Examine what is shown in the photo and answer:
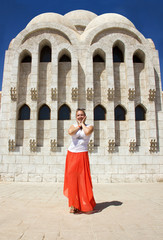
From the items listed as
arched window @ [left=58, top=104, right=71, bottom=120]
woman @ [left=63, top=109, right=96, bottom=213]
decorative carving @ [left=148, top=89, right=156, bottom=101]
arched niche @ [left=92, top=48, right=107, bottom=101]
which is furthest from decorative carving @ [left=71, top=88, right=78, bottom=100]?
woman @ [left=63, top=109, right=96, bottom=213]

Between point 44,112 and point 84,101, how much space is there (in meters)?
3.21

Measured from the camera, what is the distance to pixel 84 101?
15.0 metres

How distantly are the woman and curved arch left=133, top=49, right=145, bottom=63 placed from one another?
12476mm

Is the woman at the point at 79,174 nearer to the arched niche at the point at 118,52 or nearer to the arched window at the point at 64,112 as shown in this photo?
the arched window at the point at 64,112

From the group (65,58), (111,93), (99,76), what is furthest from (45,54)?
(111,93)

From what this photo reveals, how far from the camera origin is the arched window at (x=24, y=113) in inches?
592

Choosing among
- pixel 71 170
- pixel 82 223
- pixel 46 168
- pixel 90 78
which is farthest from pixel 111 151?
pixel 82 223

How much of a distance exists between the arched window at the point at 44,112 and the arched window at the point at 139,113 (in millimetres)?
6815

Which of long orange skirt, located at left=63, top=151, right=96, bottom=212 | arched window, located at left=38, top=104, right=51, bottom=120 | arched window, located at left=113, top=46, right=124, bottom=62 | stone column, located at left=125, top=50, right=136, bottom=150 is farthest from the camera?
arched window, located at left=113, top=46, right=124, bottom=62

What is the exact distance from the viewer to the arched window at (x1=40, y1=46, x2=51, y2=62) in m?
16.6

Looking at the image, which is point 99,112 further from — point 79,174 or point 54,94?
point 79,174

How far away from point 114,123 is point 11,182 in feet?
27.5

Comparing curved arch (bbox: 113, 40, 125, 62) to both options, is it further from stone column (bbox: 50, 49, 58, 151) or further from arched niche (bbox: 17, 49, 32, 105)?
arched niche (bbox: 17, 49, 32, 105)

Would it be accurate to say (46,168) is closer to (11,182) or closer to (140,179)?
(11,182)
